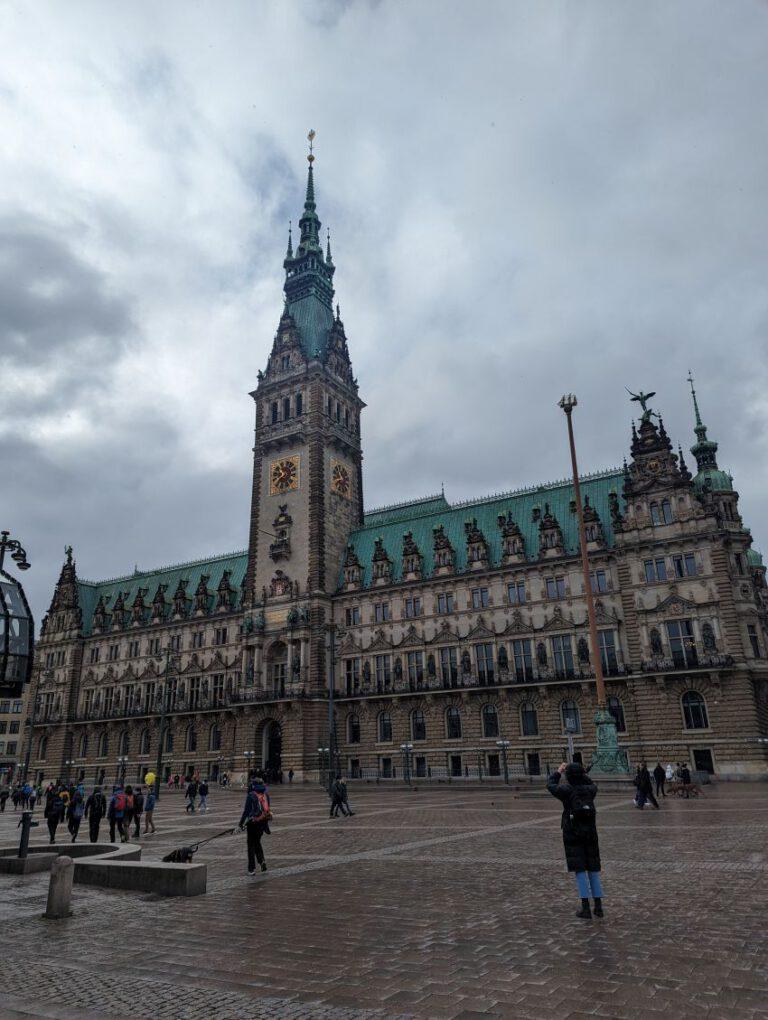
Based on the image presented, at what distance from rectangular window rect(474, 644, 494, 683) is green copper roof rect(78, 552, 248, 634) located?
3328 cm

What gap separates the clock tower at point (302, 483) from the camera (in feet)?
234

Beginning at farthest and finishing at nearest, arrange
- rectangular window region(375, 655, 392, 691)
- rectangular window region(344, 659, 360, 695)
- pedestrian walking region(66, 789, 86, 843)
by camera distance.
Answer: rectangular window region(344, 659, 360, 695)
rectangular window region(375, 655, 392, 691)
pedestrian walking region(66, 789, 86, 843)

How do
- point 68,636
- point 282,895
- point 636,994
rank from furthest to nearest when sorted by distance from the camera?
point 68,636 → point 282,895 → point 636,994

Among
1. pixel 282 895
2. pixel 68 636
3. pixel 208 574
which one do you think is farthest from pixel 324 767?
pixel 282 895

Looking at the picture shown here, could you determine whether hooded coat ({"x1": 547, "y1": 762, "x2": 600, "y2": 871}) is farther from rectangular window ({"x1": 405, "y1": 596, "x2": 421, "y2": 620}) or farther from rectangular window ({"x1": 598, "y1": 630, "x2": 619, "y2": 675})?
rectangular window ({"x1": 405, "y1": 596, "x2": 421, "y2": 620})

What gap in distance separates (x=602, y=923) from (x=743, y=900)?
119 inches

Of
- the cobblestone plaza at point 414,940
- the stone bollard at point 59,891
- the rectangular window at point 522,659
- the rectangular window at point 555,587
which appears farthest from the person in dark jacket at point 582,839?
the rectangular window at point 555,587

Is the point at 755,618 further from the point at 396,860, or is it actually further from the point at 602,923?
the point at 602,923

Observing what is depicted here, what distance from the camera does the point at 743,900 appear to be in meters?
11.3

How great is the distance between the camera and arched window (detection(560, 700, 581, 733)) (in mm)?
56438

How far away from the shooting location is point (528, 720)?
5934cm

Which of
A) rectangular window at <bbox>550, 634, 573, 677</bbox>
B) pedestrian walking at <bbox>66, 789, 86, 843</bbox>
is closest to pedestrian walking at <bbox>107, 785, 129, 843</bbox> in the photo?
pedestrian walking at <bbox>66, 789, 86, 843</bbox>

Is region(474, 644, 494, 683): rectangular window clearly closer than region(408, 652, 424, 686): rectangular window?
Yes

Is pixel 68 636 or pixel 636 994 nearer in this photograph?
pixel 636 994
